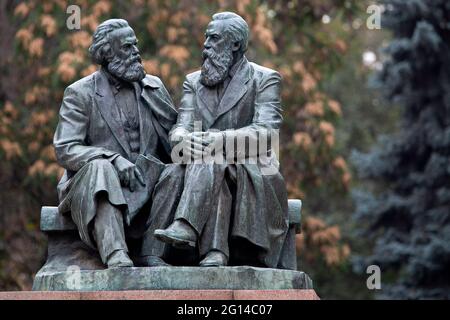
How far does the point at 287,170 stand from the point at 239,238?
10669 mm

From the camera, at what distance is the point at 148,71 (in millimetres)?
20000

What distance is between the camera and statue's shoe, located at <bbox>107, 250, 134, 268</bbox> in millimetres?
11008

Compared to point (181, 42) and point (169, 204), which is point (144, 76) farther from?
point (181, 42)

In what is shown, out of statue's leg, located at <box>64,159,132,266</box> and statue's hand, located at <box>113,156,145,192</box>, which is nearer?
statue's leg, located at <box>64,159,132,266</box>

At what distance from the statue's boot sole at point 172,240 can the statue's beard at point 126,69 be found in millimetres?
1546

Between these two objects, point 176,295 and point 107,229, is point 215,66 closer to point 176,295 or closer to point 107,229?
point 107,229

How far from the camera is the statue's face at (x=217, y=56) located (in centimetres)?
1191

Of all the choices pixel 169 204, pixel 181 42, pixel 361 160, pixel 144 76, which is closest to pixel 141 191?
pixel 169 204

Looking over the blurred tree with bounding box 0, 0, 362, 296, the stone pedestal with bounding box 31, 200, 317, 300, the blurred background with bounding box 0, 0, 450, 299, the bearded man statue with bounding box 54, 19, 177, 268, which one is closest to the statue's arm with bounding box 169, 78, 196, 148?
the bearded man statue with bounding box 54, 19, 177, 268

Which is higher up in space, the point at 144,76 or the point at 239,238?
the point at 144,76

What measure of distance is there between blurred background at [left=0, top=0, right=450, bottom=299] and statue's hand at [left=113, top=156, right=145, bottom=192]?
8.32m

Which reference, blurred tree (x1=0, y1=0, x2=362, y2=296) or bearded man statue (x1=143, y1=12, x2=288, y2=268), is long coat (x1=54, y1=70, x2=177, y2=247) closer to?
bearded man statue (x1=143, y1=12, x2=288, y2=268)

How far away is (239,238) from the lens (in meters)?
11.3
